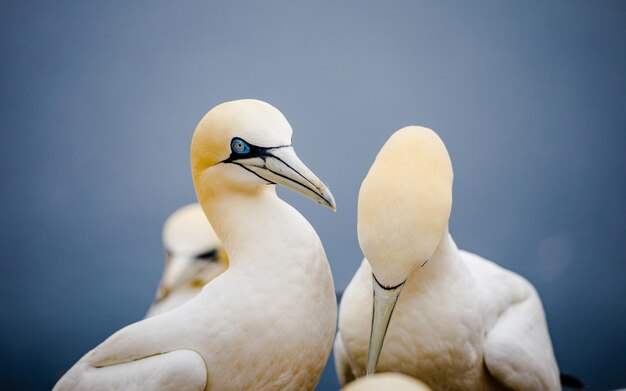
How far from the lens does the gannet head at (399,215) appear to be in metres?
1.78

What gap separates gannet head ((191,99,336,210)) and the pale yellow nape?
0.16 metres

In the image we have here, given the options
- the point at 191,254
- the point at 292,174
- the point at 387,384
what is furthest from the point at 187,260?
the point at 387,384

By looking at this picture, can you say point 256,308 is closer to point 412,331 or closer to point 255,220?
point 255,220

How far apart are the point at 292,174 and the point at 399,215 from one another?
35 cm

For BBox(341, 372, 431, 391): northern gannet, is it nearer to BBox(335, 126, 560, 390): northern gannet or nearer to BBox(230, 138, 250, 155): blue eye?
BBox(335, 126, 560, 390): northern gannet

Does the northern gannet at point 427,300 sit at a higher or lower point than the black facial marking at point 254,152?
lower

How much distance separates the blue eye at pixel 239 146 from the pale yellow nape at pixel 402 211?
37 centimetres

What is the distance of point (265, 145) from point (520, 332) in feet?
3.99

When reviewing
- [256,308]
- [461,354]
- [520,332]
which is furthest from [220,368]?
[520,332]

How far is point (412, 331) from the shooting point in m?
2.21

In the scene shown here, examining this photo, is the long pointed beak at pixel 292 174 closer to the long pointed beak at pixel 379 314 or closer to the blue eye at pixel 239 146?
the blue eye at pixel 239 146

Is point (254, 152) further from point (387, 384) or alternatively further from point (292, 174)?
point (387, 384)

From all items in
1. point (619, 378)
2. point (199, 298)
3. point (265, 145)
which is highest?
point (265, 145)

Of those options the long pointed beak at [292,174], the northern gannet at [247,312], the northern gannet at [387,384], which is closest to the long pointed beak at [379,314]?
the northern gannet at [247,312]
